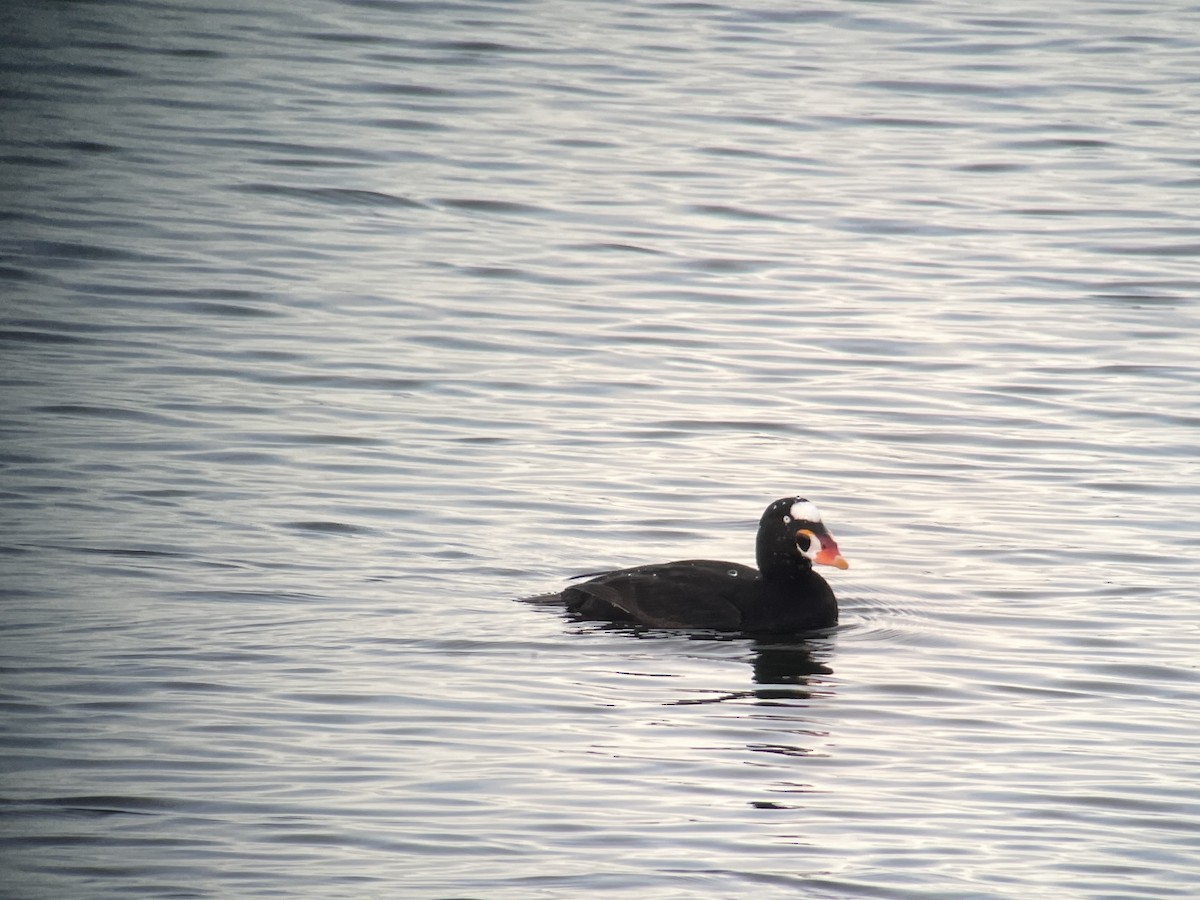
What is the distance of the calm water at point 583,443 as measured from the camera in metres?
7.43

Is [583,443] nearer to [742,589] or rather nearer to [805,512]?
[805,512]

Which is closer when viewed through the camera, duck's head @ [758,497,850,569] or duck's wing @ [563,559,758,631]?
duck's wing @ [563,559,758,631]

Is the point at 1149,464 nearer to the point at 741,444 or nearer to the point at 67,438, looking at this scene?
the point at 741,444

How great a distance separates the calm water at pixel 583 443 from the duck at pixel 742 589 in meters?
0.14

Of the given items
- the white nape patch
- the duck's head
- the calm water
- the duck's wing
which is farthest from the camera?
the white nape patch

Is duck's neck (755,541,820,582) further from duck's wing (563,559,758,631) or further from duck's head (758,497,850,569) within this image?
duck's wing (563,559,758,631)

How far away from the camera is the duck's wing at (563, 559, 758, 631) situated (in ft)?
32.9

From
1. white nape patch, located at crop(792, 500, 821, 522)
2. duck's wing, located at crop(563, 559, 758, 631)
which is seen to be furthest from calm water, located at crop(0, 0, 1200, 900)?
white nape patch, located at crop(792, 500, 821, 522)

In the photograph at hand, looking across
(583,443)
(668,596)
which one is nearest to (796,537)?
(668,596)

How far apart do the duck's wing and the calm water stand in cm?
12

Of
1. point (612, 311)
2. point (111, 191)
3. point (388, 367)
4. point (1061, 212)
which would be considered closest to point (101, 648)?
point (388, 367)

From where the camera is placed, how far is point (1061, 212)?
2092cm

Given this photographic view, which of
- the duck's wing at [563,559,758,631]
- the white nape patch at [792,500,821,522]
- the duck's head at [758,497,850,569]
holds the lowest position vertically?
the duck's wing at [563,559,758,631]

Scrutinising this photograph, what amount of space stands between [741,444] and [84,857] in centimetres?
784
